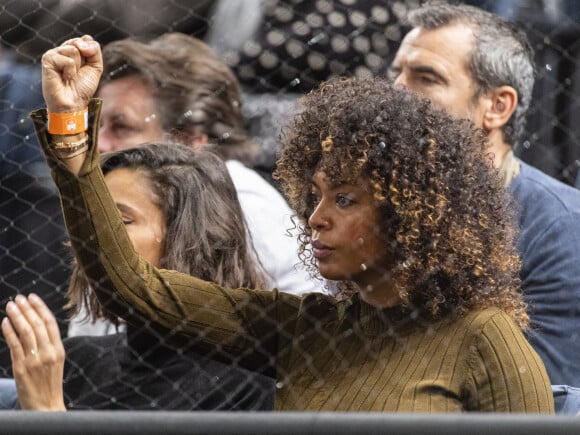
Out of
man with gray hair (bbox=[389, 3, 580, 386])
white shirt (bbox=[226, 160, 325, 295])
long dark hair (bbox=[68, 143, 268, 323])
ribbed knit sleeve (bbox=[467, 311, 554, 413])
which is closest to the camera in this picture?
ribbed knit sleeve (bbox=[467, 311, 554, 413])

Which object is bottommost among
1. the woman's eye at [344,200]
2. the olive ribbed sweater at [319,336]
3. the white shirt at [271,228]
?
the white shirt at [271,228]

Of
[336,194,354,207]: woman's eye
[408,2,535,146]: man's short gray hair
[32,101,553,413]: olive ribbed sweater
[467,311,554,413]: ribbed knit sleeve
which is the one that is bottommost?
[32,101,553,413]: olive ribbed sweater

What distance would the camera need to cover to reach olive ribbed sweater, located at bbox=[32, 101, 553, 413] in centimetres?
151

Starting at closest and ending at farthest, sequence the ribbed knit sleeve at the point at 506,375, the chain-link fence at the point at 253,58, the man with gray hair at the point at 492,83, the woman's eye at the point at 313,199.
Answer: the ribbed knit sleeve at the point at 506,375, the woman's eye at the point at 313,199, the man with gray hair at the point at 492,83, the chain-link fence at the point at 253,58

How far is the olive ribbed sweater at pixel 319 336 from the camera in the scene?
4.95 ft

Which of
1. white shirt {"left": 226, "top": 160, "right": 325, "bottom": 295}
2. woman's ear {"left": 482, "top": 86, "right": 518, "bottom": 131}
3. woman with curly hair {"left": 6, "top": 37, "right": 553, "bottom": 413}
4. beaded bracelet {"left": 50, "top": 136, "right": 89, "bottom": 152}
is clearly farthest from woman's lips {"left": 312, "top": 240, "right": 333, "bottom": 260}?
woman's ear {"left": 482, "top": 86, "right": 518, "bottom": 131}

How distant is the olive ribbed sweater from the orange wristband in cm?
2

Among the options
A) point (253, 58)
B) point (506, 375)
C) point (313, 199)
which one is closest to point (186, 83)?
point (253, 58)

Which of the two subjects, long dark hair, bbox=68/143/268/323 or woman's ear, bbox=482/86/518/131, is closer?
long dark hair, bbox=68/143/268/323

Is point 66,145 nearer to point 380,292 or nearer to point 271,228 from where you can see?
point 380,292

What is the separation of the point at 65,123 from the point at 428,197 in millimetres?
468

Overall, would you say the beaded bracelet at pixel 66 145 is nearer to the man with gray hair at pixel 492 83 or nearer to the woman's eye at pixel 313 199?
the woman's eye at pixel 313 199

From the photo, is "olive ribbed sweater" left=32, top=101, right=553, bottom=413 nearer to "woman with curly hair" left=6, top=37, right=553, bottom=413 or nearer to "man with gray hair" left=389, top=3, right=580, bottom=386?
"woman with curly hair" left=6, top=37, right=553, bottom=413

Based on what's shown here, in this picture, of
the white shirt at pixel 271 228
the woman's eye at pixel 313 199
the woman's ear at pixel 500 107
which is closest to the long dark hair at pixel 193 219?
the white shirt at pixel 271 228
